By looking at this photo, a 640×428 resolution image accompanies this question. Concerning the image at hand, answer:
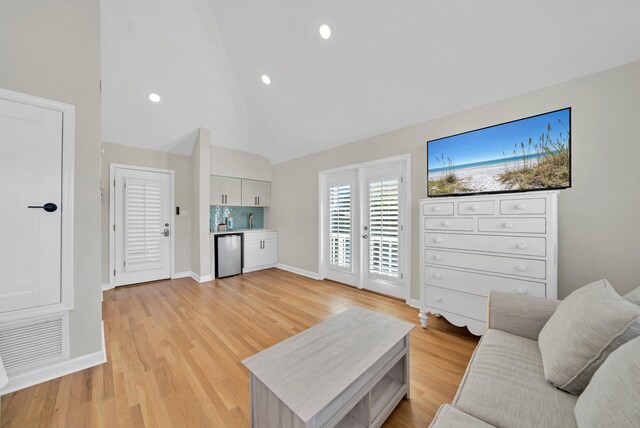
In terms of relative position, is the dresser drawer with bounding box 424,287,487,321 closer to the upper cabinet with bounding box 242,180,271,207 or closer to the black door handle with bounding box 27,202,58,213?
the black door handle with bounding box 27,202,58,213

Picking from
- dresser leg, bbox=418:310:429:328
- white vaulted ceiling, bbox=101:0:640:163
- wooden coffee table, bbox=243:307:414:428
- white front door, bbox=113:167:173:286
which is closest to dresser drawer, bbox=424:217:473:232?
dresser leg, bbox=418:310:429:328

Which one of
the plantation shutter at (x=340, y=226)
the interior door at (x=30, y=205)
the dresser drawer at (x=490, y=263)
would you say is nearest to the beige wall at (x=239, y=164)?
the plantation shutter at (x=340, y=226)

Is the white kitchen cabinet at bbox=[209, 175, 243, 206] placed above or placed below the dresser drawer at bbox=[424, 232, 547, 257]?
above

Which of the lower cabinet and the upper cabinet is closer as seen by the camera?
the lower cabinet

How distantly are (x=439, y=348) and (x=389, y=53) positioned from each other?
9.62 ft

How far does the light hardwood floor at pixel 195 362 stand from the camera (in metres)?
1.42

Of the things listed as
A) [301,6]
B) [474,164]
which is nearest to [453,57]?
[474,164]

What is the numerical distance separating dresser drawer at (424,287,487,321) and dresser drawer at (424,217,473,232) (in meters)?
0.61

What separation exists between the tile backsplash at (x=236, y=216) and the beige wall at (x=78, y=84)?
9.88ft

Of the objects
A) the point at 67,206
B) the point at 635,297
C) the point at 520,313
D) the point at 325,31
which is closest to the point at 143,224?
the point at 67,206

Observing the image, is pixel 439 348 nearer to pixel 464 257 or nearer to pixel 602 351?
pixel 464 257

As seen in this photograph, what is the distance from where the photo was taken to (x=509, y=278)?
1961mm

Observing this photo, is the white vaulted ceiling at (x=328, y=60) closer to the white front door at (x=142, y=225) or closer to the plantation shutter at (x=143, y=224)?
the white front door at (x=142, y=225)

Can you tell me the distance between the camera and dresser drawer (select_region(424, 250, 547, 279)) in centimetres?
186
